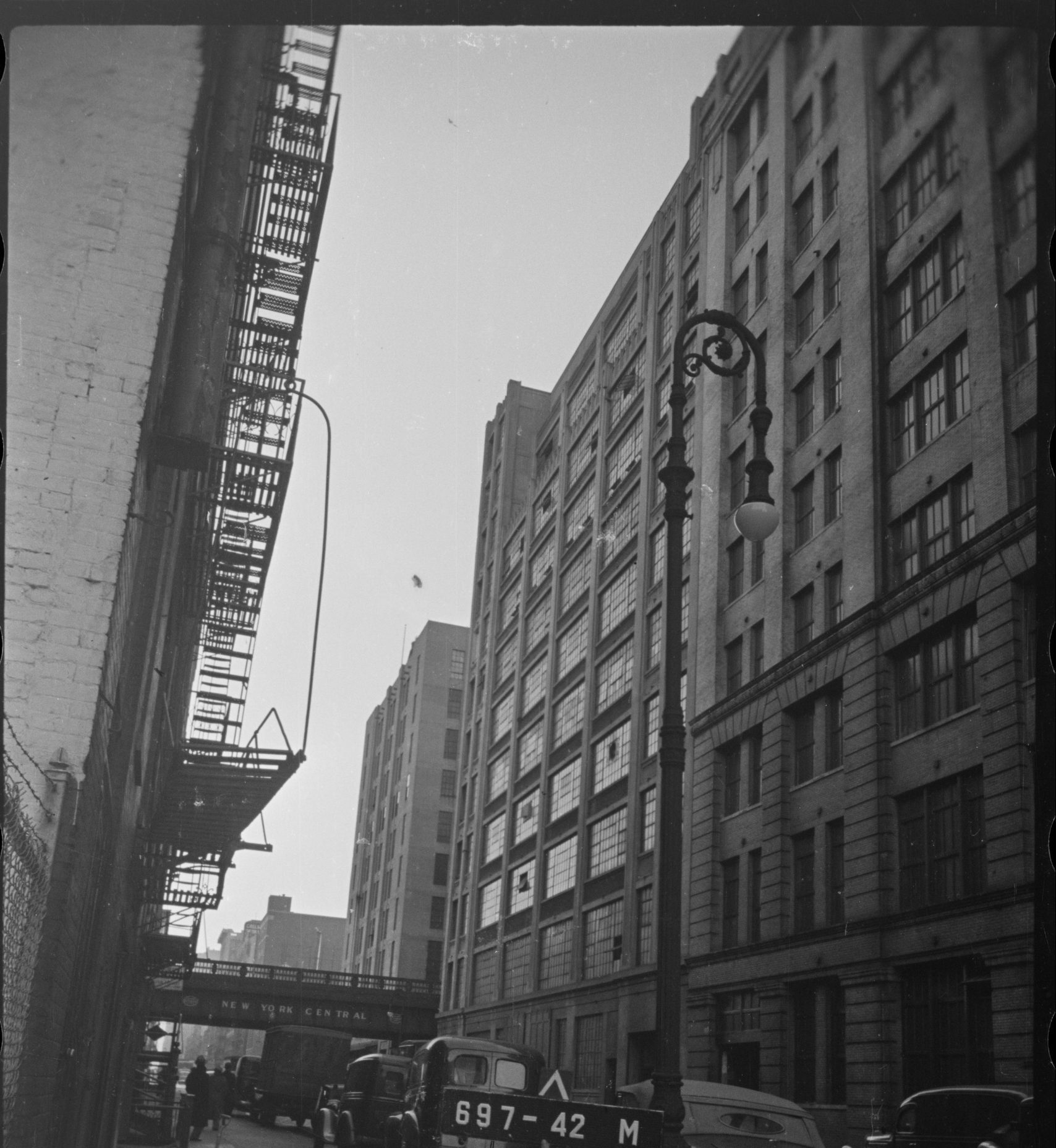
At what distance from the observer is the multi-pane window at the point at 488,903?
61344 mm

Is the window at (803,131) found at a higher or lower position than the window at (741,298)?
higher

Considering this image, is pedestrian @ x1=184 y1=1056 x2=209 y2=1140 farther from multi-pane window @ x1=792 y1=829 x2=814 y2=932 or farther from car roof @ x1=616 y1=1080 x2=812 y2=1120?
multi-pane window @ x1=792 y1=829 x2=814 y2=932

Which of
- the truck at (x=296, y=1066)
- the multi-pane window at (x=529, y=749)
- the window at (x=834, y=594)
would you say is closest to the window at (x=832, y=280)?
the window at (x=834, y=594)

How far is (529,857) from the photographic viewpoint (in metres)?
57.4

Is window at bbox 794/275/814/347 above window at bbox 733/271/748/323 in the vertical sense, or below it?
below

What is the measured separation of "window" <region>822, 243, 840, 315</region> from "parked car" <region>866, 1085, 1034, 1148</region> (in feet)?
82.0

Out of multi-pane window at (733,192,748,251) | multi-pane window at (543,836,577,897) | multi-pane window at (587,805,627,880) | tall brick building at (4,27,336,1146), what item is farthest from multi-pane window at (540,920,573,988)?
tall brick building at (4,27,336,1146)

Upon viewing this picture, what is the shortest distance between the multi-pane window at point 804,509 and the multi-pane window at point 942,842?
9720 mm

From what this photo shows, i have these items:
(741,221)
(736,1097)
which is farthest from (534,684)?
(736,1097)

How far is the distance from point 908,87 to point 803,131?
57.9 ft

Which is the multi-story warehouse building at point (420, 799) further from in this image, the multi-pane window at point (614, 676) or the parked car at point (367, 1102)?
the parked car at point (367, 1102)

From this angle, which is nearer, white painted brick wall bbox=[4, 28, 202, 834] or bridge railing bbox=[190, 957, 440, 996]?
white painted brick wall bbox=[4, 28, 202, 834]

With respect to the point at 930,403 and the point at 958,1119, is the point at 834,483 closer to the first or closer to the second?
the point at 930,403

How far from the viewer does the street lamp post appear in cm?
876
